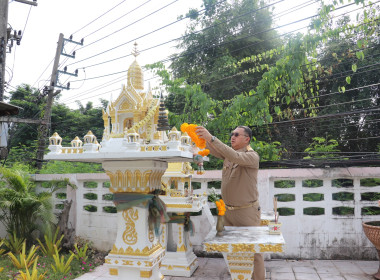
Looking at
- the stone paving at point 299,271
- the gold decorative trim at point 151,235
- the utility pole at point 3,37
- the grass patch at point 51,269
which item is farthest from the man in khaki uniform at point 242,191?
the utility pole at point 3,37

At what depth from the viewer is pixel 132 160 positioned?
351 cm

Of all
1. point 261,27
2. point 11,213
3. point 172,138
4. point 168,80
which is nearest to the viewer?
point 172,138

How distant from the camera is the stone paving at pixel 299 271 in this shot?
5.04 meters

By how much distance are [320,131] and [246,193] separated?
1037cm

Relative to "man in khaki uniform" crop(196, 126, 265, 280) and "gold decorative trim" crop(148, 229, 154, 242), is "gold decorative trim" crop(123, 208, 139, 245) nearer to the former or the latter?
"gold decorative trim" crop(148, 229, 154, 242)

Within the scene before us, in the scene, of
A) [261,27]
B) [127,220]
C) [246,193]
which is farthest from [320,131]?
[127,220]

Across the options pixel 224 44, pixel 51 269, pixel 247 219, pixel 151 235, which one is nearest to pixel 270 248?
pixel 247 219

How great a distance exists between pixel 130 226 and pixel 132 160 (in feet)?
2.48

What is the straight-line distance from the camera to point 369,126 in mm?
12289

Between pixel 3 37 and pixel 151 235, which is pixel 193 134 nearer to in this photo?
pixel 151 235

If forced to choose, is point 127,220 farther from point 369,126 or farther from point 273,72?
point 369,126

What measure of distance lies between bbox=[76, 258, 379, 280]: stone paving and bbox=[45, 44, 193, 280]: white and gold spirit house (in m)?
1.93

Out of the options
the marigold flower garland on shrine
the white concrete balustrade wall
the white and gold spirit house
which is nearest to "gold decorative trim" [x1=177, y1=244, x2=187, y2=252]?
the white concrete balustrade wall

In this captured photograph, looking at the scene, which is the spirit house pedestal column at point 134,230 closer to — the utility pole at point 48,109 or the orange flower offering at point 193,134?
the orange flower offering at point 193,134
